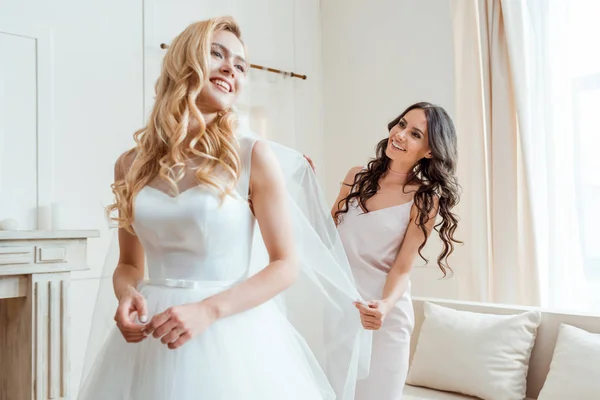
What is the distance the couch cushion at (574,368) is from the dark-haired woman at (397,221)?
2.23 feet

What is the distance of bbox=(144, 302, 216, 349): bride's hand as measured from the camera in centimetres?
Result: 115

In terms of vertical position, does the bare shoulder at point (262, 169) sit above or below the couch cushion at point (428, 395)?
above

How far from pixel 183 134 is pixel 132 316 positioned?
0.42 m

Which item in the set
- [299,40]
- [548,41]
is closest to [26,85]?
[299,40]

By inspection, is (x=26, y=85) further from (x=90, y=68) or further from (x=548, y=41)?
(x=548, y=41)

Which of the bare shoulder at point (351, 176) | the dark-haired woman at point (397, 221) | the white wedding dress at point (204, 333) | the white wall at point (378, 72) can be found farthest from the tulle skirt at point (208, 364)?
the white wall at point (378, 72)

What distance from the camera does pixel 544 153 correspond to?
3.34m

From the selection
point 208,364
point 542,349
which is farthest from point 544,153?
point 208,364

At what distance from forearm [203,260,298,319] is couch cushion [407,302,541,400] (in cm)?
165

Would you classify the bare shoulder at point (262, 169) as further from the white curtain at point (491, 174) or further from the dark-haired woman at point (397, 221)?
the white curtain at point (491, 174)

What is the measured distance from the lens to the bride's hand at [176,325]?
115cm

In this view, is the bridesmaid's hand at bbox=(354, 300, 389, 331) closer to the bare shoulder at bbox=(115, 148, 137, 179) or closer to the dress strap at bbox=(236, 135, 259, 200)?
the dress strap at bbox=(236, 135, 259, 200)

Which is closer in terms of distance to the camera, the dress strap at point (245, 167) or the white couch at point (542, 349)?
the dress strap at point (245, 167)

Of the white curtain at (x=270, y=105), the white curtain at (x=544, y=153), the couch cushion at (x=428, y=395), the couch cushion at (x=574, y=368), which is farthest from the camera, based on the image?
the white curtain at (x=270, y=105)
